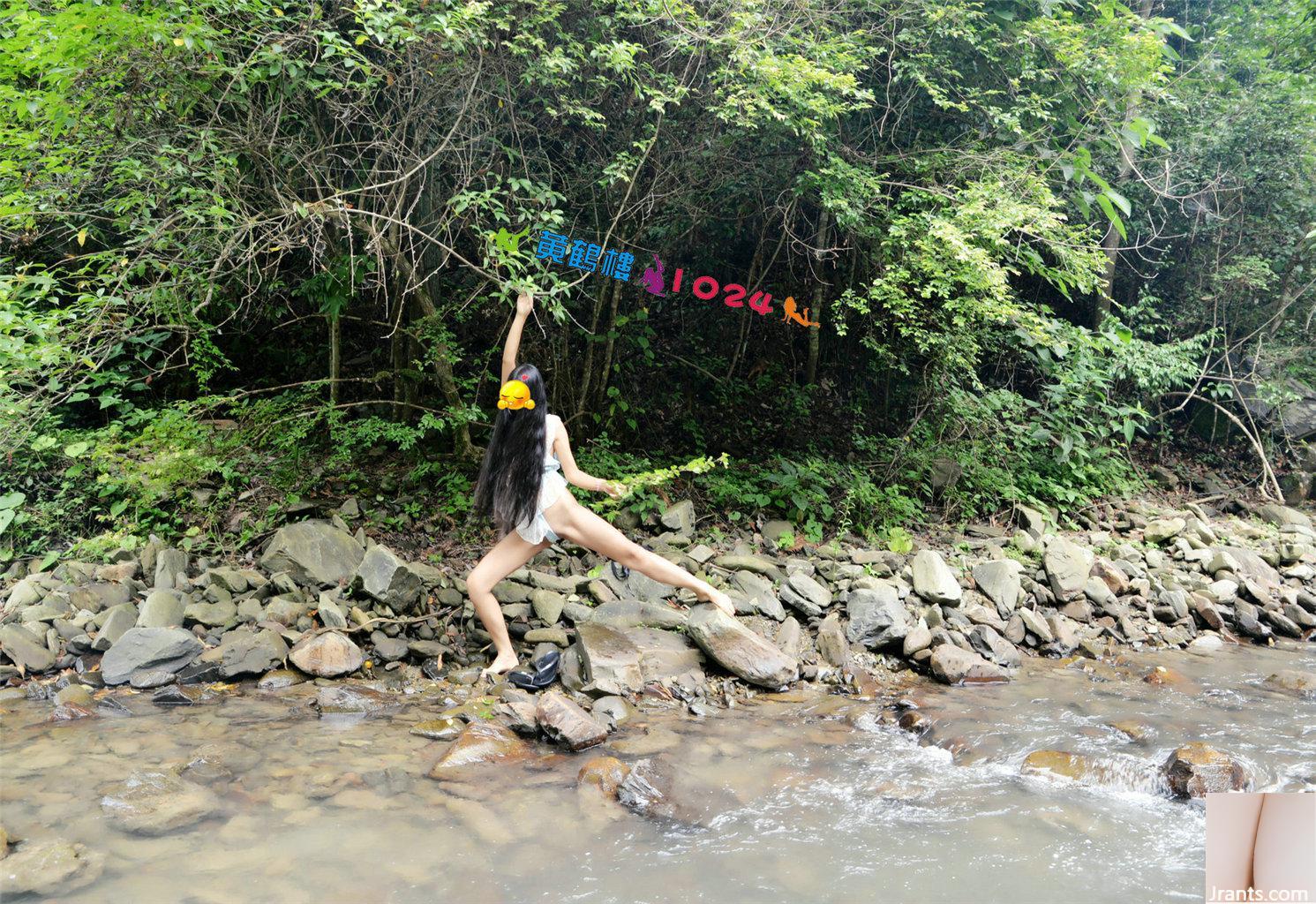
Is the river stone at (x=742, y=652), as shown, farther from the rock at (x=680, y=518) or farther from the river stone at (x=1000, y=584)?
the river stone at (x=1000, y=584)

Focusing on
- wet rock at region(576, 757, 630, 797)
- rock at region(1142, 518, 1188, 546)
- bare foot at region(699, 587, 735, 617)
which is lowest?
wet rock at region(576, 757, 630, 797)

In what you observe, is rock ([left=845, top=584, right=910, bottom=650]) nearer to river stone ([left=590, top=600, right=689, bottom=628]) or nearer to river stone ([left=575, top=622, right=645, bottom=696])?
river stone ([left=590, top=600, right=689, bottom=628])

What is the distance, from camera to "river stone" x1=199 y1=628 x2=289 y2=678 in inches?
173

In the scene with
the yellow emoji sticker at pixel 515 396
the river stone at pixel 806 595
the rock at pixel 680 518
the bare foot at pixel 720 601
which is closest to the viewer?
the yellow emoji sticker at pixel 515 396

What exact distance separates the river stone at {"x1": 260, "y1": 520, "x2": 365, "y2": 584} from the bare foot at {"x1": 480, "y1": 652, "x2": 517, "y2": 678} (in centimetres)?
135

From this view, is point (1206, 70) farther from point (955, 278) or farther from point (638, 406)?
point (638, 406)

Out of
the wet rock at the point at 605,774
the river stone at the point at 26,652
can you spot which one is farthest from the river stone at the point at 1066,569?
the river stone at the point at 26,652

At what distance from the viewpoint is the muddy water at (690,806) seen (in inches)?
108

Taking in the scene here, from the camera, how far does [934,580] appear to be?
5.67m

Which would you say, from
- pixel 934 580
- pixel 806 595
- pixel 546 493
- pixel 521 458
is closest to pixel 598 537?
pixel 546 493

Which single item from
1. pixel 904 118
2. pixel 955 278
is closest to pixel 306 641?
pixel 955 278

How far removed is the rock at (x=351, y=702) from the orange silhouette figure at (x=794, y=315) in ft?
14.9

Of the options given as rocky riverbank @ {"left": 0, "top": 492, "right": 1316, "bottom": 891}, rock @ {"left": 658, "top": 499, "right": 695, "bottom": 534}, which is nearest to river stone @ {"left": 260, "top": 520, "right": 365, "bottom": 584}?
rocky riverbank @ {"left": 0, "top": 492, "right": 1316, "bottom": 891}

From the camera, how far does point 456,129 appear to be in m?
5.18
